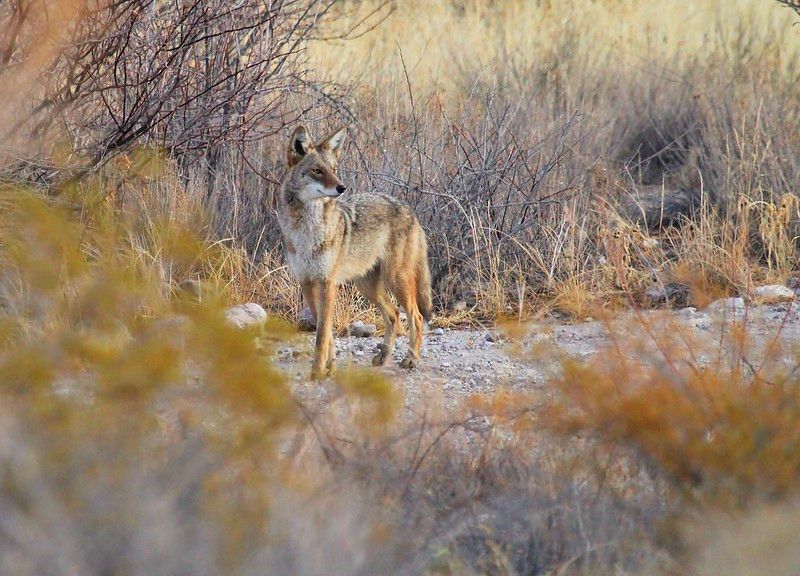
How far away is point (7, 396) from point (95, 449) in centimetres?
42

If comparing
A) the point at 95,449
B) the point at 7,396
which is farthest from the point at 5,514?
the point at 7,396

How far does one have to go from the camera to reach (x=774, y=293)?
842 cm

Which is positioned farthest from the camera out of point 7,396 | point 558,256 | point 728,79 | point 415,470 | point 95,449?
point 728,79

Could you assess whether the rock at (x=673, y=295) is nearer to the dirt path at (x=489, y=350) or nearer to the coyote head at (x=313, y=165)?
the dirt path at (x=489, y=350)

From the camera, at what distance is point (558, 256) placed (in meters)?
9.01

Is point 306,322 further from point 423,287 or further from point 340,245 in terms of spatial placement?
point 340,245

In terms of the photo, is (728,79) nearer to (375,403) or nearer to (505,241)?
(505,241)

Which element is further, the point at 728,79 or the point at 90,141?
the point at 728,79

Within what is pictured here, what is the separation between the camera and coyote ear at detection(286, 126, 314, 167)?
728cm

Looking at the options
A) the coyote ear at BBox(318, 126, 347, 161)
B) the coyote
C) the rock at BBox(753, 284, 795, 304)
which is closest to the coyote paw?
the coyote

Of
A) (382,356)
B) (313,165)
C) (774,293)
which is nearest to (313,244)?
(313,165)

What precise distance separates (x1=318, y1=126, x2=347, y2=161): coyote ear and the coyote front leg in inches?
31.5

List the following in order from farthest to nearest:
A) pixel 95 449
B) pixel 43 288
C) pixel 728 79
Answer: pixel 728 79, pixel 43 288, pixel 95 449

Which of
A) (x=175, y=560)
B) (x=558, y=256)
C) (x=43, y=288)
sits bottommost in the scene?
(x=558, y=256)
